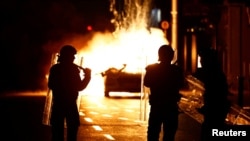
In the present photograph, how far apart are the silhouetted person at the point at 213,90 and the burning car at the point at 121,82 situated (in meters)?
18.7

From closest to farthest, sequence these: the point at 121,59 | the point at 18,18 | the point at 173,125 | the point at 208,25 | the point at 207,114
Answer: the point at 207,114
the point at 173,125
the point at 121,59
the point at 208,25
the point at 18,18

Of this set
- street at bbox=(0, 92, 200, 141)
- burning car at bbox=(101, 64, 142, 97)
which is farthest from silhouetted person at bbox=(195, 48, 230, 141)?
burning car at bbox=(101, 64, 142, 97)

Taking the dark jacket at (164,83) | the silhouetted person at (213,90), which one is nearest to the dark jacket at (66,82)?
the dark jacket at (164,83)

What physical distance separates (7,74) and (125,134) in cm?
2852

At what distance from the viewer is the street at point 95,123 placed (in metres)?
13.5

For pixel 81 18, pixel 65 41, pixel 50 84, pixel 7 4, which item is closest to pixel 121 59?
pixel 7 4

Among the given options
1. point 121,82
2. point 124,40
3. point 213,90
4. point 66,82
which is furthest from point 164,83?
point 124,40

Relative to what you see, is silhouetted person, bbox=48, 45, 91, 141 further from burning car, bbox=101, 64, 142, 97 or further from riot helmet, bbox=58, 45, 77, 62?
burning car, bbox=101, 64, 142, 97

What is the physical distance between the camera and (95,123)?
16141mm

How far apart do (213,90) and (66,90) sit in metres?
2.51

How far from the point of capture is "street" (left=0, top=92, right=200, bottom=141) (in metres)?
13.5

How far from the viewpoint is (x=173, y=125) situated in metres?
9.52

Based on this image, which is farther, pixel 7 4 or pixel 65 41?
pixel 65 41

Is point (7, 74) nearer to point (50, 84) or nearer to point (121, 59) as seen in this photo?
point (121, 59)
